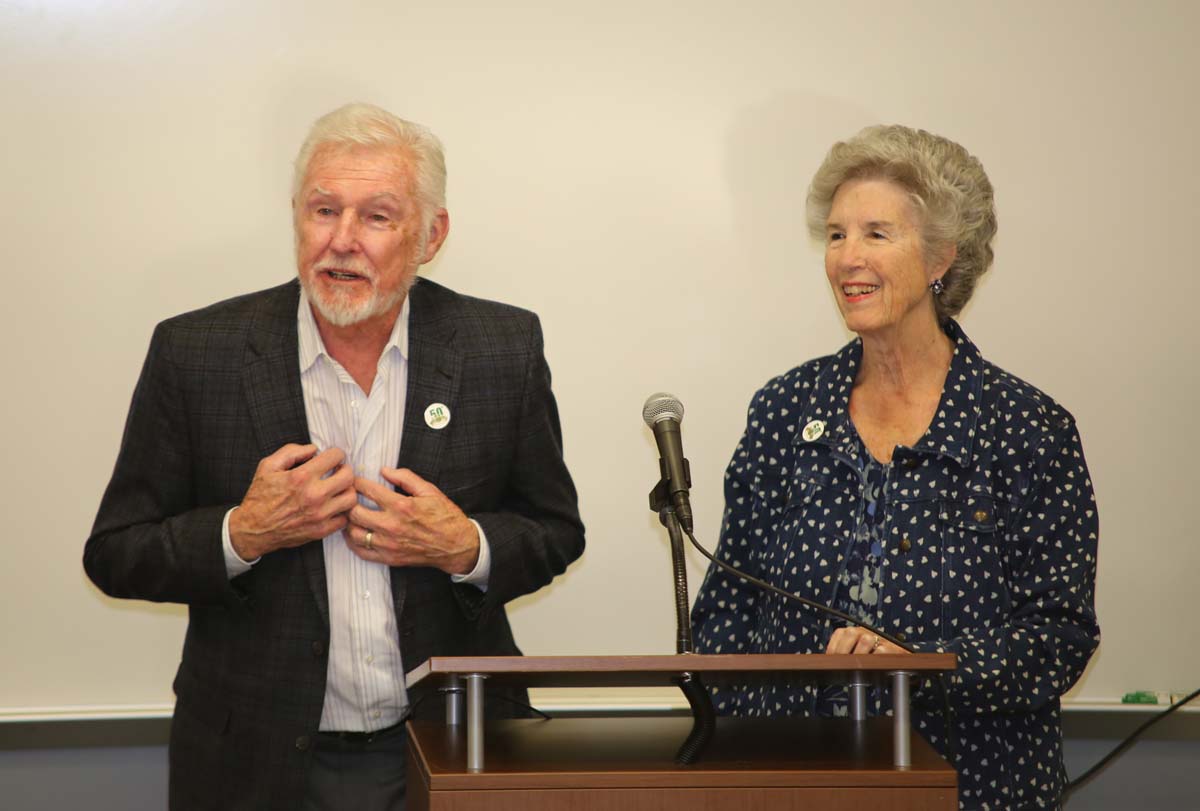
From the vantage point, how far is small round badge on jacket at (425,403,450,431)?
278cm

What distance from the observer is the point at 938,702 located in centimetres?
271

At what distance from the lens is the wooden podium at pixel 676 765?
6.50 feet

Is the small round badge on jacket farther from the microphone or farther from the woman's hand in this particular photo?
the woman's hand

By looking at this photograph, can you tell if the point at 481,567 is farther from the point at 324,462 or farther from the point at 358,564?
the point at 324,462

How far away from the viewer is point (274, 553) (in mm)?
2695

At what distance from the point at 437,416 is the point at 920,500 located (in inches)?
39.3

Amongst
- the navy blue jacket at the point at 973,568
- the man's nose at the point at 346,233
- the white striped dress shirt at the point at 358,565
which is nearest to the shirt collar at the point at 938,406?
the navy blue jacket at the point at 973,568

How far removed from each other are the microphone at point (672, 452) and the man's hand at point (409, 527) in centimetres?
50

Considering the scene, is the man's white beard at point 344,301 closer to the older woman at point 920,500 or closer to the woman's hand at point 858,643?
the older woman at point 920,500

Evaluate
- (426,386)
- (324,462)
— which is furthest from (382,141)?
(324,462)

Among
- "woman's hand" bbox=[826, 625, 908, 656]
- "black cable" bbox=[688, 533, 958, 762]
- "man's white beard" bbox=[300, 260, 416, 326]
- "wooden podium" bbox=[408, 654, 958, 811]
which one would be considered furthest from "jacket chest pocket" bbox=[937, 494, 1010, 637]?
"man's white beard" bbox=[300, 260, 416, 326]

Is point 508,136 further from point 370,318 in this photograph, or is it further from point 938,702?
point 938,702

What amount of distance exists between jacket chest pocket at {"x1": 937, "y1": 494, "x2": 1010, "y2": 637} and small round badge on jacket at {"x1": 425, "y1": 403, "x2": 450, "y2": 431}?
1.02 meters

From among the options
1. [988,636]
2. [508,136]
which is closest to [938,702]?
[988,636]
